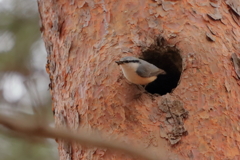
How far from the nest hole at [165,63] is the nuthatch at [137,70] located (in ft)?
0.23

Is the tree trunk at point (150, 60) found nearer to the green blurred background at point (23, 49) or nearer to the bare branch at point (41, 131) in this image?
the green blurred background at point (23, 49)

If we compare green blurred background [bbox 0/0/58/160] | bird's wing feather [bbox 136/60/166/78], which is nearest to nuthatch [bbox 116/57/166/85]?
bird's wing feather [bbox 136/60/166/78]

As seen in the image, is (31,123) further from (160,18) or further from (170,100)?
(160,18)

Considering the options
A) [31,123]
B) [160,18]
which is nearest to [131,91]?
[160,18]

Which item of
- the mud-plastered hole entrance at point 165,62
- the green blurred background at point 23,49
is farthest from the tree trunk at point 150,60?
the green blurred background at point 23,49

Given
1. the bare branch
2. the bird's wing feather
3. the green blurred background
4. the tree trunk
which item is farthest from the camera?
the green blurred background

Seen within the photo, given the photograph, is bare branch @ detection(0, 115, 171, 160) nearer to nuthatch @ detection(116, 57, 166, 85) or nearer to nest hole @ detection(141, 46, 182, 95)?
nuthatch @ detection(116, 57, 166, 85)

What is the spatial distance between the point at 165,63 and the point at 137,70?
0.51m

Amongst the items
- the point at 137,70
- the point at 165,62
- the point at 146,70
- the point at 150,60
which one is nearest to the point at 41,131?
the point at 137,70

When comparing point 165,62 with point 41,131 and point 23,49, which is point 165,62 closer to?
point 23,49

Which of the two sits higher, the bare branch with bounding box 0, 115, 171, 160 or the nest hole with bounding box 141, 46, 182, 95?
the nest hole with bounding box 141, 46, 182, 95

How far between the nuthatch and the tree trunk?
0.20 feet

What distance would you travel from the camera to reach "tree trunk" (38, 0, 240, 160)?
6.45 ft

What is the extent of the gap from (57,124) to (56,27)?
66cm
